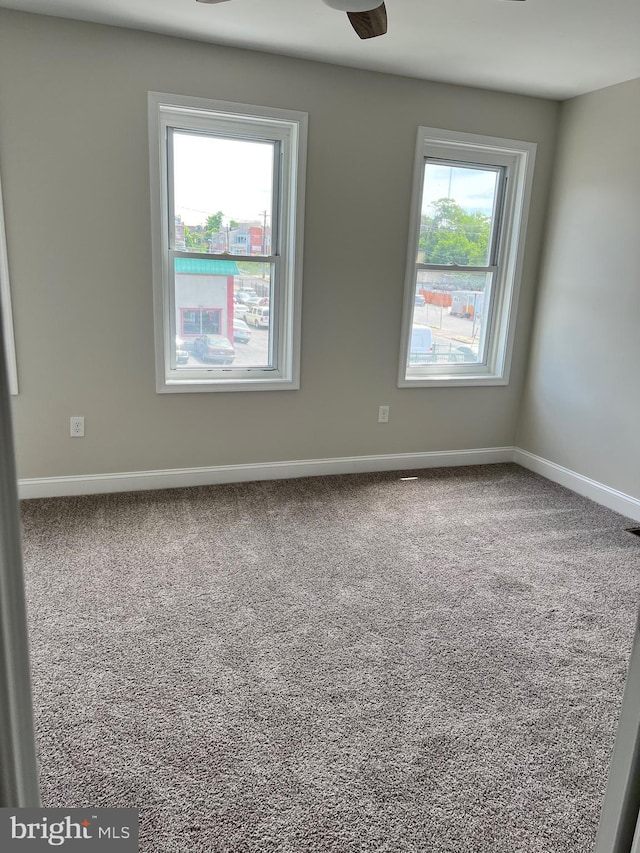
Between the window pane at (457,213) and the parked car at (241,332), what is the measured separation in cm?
128

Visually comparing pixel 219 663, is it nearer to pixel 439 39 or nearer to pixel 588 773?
pixel 588 773

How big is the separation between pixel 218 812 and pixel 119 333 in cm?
264

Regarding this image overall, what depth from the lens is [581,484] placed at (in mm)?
4051

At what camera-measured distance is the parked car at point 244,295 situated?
3.80 metres

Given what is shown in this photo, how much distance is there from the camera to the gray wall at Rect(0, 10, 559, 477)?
125 inches

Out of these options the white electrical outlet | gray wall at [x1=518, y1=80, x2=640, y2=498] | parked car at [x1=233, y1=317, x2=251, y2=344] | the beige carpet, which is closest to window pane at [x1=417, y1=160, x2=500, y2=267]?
gray wall at [x1=518, y1=80, x2=640, y2=498]

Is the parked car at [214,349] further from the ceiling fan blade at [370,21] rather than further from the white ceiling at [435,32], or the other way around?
the ceiling fan blade at [370,21]

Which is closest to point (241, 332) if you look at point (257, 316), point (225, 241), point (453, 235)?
point (257, 316)

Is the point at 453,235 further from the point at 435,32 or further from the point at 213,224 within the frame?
the point at 213,224

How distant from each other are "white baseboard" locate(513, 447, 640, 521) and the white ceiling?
2.44m

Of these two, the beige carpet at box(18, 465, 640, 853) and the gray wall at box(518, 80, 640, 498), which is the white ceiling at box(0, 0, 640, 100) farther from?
the beige carpet at box(18, 465, 640, 853)

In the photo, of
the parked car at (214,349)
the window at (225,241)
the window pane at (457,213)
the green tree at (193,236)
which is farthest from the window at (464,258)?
the green tree at (193,236)

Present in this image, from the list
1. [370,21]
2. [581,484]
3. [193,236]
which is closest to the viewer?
[370,21]

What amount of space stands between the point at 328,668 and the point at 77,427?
A: 217cm
